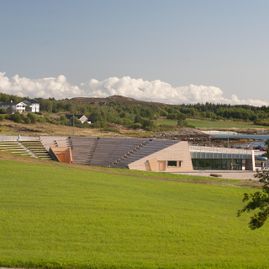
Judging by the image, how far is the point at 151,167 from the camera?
175ft

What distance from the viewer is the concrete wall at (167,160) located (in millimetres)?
53094

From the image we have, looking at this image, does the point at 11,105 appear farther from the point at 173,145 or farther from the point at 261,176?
the point at 261,176

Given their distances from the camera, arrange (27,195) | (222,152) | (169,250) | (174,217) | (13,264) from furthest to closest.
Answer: (222,152)
(27,195)
(174,217)
(169,250)
(13,264)

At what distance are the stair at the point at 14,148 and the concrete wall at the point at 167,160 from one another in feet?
36.2

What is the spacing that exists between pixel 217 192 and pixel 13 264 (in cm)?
1991

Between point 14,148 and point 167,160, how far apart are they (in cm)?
1561

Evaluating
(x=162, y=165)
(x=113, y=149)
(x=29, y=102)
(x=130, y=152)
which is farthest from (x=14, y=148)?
(x=29, y=102)

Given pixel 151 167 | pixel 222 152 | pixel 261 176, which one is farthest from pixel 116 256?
pixel 222 152

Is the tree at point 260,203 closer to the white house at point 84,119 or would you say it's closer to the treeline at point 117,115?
the treeline at point 117,115

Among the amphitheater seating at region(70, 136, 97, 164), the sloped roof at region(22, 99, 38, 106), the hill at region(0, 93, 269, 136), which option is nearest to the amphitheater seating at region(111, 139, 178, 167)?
the amphitheater seating at region(70, 136, 97, 164)

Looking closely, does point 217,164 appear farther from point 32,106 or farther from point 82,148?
point 32,106

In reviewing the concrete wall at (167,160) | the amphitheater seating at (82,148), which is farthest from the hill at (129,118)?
the concrete wall at (167,160)

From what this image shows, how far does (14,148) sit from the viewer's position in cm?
5644

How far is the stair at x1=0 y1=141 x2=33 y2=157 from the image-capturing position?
54981 millimetres
